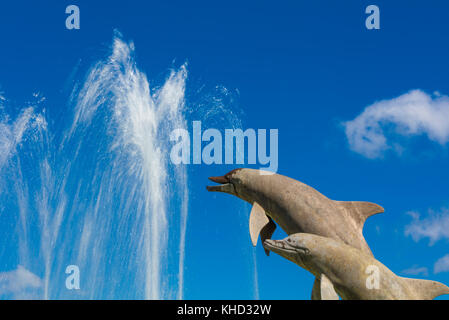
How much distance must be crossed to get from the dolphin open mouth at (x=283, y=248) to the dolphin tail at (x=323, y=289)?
0.72 meters

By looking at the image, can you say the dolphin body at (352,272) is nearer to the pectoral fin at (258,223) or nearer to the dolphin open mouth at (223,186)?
the pectoral fin at (258,223)

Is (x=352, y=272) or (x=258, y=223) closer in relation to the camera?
(x=352, y=272)

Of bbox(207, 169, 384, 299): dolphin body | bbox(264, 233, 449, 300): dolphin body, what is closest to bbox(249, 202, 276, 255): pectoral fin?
bbox(207, 169, 384, 299): dolphin body

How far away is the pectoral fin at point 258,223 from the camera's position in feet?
42.2

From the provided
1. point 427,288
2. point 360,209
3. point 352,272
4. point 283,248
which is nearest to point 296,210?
point 283,248

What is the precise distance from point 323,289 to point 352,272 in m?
0.76

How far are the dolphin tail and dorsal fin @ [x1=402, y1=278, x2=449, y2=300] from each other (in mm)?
1862

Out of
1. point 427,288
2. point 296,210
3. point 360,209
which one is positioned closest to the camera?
point 427,288

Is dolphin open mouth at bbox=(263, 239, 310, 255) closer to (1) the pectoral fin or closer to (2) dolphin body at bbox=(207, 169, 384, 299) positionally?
(2) dolphin body at bbox=(207, 169, 384, 299)

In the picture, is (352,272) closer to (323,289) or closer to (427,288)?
(323,289)

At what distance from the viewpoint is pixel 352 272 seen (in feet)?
32.1

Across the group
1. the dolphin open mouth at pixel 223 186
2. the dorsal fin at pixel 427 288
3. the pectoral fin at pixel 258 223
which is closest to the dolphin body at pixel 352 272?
the dorsal fin at pixel 427 288
